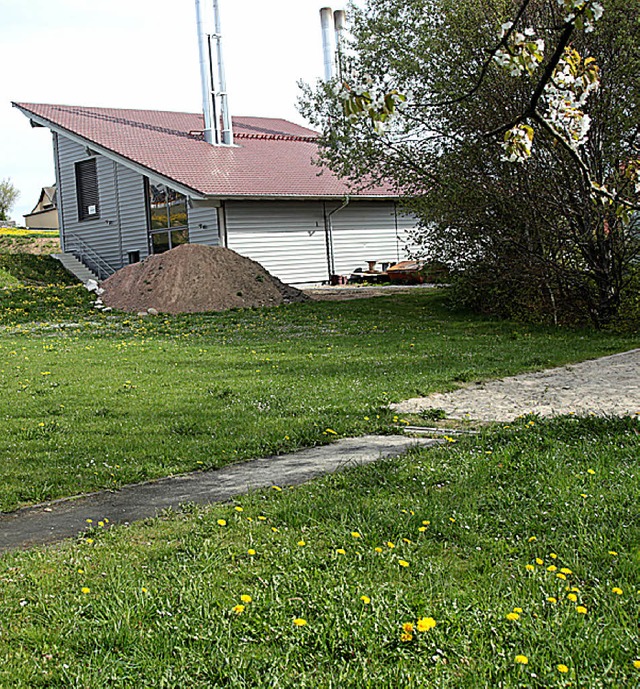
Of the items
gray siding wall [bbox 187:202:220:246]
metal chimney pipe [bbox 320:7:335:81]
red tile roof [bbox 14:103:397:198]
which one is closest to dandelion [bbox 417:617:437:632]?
red tile roof [bbox 14:103:397:198]

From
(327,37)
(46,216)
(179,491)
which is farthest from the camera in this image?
(46,216)

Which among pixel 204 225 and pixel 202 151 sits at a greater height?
pixel 202 151

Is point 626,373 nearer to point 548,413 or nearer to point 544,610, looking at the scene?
point 548,413

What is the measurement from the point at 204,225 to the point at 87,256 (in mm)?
6568

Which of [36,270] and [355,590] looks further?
[36,270]

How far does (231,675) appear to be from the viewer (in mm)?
2926

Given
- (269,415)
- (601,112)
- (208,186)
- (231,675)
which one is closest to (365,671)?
(231,675)

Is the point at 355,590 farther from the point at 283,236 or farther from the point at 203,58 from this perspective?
the point at 203,58

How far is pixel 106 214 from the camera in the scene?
31.8 metres

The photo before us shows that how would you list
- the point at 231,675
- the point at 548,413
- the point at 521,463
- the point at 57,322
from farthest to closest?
the point at 57,322 < the point at 548,413 < the point at 521,463 < the point at 231,675

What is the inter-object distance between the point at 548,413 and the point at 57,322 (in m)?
14.5

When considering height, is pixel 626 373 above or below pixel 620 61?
below

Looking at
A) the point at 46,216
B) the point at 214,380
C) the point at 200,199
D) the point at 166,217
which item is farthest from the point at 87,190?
the point at 46,216

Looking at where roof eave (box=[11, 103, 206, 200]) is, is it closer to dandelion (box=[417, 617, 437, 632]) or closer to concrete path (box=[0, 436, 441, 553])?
concrete path (box=[0, 436, 441, 553])
